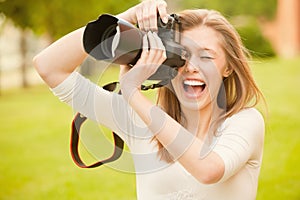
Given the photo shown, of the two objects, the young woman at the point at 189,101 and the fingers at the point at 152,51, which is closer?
the fingers at the point at 152,51

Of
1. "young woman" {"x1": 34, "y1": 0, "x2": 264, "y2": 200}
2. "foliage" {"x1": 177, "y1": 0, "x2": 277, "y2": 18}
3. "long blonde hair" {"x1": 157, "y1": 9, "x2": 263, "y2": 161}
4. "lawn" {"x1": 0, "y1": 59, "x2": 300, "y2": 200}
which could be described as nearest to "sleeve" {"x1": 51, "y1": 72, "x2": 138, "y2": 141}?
"young woman" {"x1": 34, "y1": 0, "x2": 264, "y2": 200}

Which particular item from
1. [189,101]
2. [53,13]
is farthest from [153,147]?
[53,13]

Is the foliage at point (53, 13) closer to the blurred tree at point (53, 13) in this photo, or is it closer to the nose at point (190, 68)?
the blurred tree at point (53, 13)

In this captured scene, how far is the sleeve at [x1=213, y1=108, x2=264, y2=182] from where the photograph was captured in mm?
1205

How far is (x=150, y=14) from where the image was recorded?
50.3 inches

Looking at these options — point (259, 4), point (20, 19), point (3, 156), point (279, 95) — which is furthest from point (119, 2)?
point (259, 4)

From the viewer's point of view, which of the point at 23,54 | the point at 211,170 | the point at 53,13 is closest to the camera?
the point at 211,170

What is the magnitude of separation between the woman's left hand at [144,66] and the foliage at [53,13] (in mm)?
4398

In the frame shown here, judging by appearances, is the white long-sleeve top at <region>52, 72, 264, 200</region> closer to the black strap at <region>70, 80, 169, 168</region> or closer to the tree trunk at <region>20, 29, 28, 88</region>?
the black strap at <region>70, 80, 169, 168</region>

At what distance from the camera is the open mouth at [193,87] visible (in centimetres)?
135

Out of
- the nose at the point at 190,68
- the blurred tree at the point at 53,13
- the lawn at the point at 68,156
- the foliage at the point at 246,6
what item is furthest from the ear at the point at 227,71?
the foliage at the point at 246,6

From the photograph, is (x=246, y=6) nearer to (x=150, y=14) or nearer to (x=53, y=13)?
(x=53, y=13)

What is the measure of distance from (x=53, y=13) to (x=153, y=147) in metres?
5.19

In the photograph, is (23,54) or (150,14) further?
(23,54)
